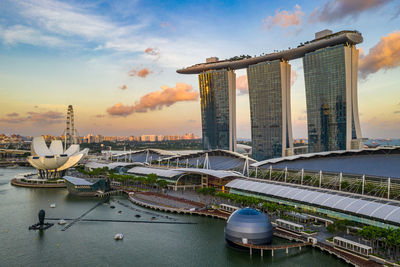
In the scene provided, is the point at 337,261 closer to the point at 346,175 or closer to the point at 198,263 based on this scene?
the point at 198,263

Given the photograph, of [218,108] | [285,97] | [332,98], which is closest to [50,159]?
[218,108]

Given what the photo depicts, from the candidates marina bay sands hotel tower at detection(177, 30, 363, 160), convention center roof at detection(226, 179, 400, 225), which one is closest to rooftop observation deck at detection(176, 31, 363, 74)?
marina bay sands hotel tower at detection(177, 30, 363, 160)

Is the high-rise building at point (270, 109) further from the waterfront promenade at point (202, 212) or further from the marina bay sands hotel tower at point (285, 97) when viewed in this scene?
the waterfront promenade at point (202, 212)

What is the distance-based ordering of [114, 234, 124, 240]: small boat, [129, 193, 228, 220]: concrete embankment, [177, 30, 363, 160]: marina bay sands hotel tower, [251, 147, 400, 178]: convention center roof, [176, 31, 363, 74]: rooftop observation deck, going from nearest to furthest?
1. [114, 234, 124, 240]: small boat
2. [251, 147, 400, 178]: convention center roof
3. [129, 193, 228, 220]: concrete embankment
4. [176, 31, 363, 74]: rooftop observation deck
5. [177, 30, 363, 160]: marina bay sands hotel tower

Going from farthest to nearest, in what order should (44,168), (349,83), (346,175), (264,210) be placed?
(349,83), (44,168), (346,175), (264,210)

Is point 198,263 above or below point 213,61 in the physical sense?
below

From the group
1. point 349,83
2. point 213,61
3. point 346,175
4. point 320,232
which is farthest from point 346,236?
point 213,61

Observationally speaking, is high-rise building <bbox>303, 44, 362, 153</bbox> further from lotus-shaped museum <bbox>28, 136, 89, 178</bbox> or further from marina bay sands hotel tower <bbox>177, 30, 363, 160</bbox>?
lotus-shaped museum <bbox>28, 136, 89, 178</bbox>

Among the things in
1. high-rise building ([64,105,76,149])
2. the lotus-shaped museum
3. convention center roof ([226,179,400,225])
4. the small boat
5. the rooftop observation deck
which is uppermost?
the rooftop observation deck
